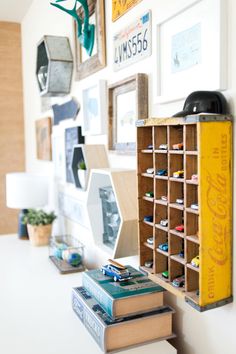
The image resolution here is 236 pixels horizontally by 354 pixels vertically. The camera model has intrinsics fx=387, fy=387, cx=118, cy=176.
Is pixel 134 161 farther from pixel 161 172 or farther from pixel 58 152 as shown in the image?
pixel 58 152

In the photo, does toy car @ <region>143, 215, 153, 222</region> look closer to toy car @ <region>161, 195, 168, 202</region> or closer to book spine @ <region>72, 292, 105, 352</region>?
toy car @ <region>161, 195, 168, 202</region>

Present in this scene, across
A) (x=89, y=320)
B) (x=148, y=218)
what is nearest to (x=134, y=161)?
(x=148, y=218)

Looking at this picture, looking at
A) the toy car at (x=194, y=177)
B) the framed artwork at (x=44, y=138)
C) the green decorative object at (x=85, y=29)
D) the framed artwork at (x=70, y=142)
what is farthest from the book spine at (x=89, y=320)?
the framed artwork at (x=44, y=138)

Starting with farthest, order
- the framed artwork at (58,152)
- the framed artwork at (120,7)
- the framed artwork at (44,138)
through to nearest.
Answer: the framed artwork at (44,138), the framed artwork at (58,152), the framed artwork at (120,7)

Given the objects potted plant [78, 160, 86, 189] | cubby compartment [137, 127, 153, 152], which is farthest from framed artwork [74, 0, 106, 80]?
cubby compartment [137, 127, 153, 152]

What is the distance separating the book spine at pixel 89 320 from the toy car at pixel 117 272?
0.11 metres

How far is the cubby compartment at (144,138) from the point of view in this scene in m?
1.04

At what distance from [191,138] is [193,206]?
0.15 meters

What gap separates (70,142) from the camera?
1.86 meters

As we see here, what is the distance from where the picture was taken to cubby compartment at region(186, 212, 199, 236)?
34.7 inches

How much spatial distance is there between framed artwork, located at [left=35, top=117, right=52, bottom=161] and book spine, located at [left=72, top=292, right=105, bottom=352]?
118 centimetres

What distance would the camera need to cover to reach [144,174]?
3.40 feet

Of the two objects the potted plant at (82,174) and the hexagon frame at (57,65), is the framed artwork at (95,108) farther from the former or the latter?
the hexagon frame at (57,65)

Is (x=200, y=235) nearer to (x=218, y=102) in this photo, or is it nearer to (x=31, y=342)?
(x=218, y=102)
